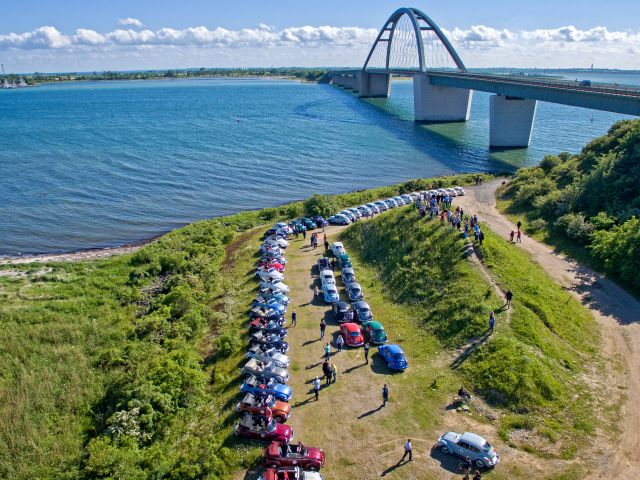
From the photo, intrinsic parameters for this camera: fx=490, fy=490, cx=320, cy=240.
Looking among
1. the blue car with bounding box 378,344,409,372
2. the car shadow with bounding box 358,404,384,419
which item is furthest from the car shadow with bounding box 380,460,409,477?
the blue car with bounding box 378,344,409,372

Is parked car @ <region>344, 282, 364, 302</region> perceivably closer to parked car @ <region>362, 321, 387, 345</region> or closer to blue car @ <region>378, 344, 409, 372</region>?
parked car @ <region>362, 321, 387, 345</region>

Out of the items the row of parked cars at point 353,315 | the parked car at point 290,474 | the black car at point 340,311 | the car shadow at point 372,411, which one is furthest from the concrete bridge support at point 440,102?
the parked car at point 290,474

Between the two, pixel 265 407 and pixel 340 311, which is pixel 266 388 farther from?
pixel 340 311

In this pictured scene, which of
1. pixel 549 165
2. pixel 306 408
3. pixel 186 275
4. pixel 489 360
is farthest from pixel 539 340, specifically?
pixel 549 165

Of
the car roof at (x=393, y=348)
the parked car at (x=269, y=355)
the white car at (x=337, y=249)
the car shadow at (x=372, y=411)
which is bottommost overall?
the car shadow at (x=372, y=411)

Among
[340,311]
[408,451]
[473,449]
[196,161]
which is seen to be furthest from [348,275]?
[196,161]

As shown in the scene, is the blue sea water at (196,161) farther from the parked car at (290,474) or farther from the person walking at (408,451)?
the person walking at (408,451)

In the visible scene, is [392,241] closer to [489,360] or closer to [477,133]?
[489,360]
